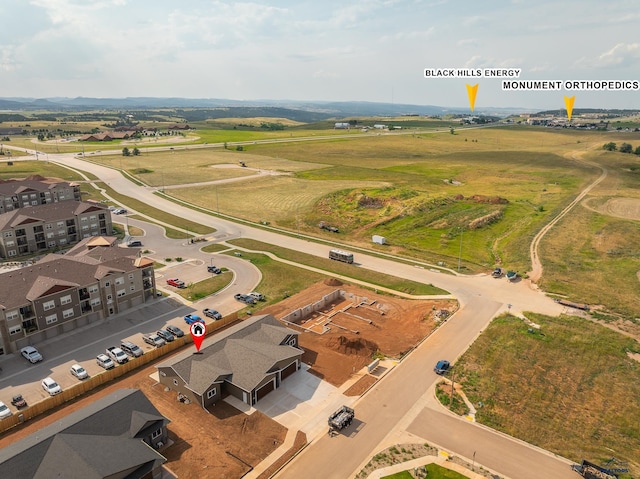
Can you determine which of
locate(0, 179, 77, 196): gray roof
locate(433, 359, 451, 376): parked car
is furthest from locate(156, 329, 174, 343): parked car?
locate(0, 179, 77, 196): gray roof

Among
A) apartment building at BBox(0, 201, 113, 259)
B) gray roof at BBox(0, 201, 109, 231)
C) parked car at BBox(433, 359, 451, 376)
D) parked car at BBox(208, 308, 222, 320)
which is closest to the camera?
parked car at BBox(433, 359, 451, 376)

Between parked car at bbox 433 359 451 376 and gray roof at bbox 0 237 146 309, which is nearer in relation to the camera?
parked car at bbox 433 359 451 376

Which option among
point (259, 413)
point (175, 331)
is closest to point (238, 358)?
point (259, 413)

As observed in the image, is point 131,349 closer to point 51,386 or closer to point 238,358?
point 51,386

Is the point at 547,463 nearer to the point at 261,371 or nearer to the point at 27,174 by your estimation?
the point at 261,371

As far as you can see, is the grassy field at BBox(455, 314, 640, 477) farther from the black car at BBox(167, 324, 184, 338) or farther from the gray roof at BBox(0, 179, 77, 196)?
the gray roof at BBox(0, 179, 77, 196)

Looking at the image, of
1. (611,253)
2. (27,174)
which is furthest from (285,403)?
(27,174)
